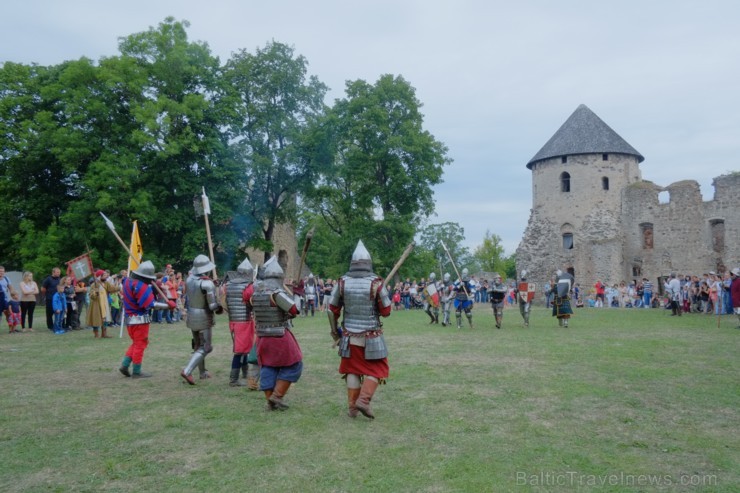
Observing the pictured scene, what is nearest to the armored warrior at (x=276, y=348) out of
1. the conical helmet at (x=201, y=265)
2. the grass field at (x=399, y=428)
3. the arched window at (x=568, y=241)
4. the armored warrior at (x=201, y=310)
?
the grass field at (x=399, y=428)

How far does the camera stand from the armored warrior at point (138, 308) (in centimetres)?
890

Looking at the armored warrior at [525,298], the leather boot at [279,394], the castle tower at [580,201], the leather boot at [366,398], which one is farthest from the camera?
the castle tower at [580,201]

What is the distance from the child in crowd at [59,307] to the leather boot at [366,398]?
42.5 ft

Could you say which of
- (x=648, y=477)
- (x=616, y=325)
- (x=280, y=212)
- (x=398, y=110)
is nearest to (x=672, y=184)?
(x=398, y=110)

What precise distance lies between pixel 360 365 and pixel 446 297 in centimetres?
1296

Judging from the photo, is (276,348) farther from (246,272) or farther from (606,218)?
(606,218)

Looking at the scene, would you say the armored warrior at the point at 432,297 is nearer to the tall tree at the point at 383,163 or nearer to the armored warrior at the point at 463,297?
the armored warrior at the point at 463,297

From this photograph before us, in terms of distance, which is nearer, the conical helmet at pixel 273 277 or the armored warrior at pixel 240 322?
the conical helmet at pixel 273 277

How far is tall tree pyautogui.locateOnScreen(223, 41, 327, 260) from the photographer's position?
3234 cm

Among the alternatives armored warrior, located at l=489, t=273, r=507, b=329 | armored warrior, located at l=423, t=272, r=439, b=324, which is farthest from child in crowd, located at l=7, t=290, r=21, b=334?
armored warrior, located at l=489, t=273, r=507, b=329

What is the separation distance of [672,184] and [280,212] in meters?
23.1

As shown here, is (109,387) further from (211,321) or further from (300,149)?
(300,149)

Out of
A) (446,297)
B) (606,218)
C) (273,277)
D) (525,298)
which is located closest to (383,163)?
(606,218)

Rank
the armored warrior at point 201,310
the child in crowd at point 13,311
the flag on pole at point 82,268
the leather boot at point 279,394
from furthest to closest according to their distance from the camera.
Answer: the child in crowd at point 13,311 < the flag on pole at point 82,268 < the armored warrior at point 201,310 < the leather boot at point 279,394
